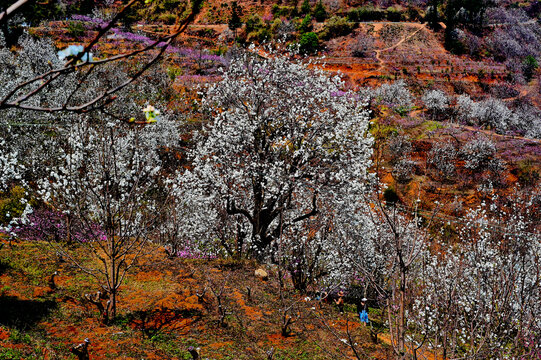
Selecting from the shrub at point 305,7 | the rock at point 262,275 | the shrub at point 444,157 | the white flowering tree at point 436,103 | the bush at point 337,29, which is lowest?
the shrub at point 444,157

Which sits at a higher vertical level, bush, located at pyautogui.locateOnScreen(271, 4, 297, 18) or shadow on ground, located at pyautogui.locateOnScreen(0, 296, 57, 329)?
bush, located at pyautogui.locateOnScreen(271, 4, 297, 18)

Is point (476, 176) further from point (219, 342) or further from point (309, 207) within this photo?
point (219, 342)

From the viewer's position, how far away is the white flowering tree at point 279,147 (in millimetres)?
11305

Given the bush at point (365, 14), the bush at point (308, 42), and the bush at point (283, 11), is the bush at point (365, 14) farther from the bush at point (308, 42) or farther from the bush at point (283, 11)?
the bush at point (308, 42)

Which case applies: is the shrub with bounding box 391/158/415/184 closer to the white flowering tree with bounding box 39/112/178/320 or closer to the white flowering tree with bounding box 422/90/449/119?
the white flowering tree with bounding box 422/90/449/119

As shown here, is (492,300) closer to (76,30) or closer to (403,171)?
(403,171)

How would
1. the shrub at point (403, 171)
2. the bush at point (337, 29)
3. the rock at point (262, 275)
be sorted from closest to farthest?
the rock at point (262, 275)
the shrub at point (403, 171)
the bush at point (337, 29)

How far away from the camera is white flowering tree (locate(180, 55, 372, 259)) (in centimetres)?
1130

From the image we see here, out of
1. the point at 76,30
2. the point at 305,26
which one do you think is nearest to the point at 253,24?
the point at 305,26

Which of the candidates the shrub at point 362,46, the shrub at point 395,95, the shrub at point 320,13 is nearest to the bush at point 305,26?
the shrub at point 320,13

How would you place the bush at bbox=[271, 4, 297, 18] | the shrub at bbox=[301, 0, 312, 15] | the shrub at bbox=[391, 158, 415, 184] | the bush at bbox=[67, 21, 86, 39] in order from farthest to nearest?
1. the bush at bbox=[271, 4, 297, 18]
2. the shrub at bbox=[301, 0, 312, 15]
3. the bush at bbox=[67, 21, 86, 39]
4. the shrub at bbox=[391, 158, 415, 184]

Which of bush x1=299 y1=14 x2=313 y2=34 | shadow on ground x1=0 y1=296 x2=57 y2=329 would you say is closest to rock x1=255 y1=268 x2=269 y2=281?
shadow on ground x1=0 y1=296 x2=57 y2=329

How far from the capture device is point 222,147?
12.1 meters

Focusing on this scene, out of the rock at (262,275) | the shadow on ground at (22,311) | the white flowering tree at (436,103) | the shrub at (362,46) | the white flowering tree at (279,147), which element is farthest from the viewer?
the shrub at (362,46)
